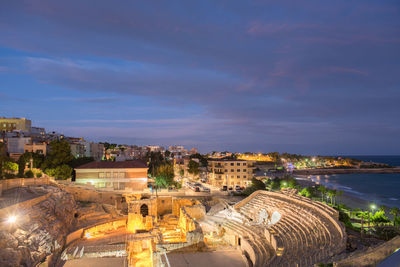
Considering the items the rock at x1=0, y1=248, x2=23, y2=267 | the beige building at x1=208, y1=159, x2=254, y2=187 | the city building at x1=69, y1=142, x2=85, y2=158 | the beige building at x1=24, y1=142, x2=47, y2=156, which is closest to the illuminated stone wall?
the rock at x1=0, y1=248, x2=23, y2=267

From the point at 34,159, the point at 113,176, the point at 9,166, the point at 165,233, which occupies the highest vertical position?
the point at 34,159

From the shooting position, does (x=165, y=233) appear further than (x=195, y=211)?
No

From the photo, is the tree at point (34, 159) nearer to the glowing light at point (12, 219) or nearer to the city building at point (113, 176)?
the city building at point (113, 176)

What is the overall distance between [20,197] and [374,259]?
2700 cm

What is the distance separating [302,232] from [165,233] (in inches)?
553

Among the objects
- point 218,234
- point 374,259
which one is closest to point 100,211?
point 218,234

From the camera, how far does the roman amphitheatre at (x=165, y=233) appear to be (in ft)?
55.4

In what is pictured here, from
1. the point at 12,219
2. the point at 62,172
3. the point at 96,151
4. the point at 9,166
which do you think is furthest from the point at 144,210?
the point at 96,151

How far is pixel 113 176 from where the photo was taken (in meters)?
38.6

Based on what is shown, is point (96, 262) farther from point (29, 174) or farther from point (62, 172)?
point (62, 172)

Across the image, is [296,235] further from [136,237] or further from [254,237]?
[136,237]

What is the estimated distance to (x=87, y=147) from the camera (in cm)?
5912

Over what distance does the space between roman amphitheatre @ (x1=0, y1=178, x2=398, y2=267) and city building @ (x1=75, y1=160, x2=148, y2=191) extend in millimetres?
5917

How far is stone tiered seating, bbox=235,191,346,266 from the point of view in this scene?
47.2 feet
